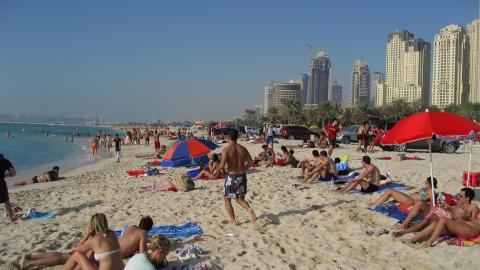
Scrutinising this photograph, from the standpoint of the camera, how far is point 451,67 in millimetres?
88750

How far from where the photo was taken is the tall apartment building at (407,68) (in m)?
101

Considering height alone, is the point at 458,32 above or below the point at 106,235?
above

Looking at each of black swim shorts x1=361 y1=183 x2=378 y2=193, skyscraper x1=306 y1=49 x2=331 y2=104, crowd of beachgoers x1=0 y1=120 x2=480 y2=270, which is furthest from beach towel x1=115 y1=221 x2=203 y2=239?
skyscraper x1=306 y1=49 x2=331 y2=104

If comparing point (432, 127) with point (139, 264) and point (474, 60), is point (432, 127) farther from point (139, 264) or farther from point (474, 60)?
point (474, 60)

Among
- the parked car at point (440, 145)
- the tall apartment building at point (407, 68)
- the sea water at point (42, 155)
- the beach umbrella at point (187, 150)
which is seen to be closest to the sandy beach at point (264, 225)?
the beach umbrella at point (187, 150)

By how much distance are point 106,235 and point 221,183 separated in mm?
6843

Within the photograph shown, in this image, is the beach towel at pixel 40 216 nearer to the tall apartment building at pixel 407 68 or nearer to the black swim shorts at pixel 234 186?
the black swim shorts at pixel 234 186

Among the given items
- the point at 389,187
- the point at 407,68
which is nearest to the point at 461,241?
the point at 389,187

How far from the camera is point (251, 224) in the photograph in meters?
6.54

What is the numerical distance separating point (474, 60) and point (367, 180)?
93.3 meters

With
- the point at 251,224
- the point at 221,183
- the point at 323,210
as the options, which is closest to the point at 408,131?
the point at 323,210

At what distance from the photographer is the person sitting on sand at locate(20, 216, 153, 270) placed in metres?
4.59

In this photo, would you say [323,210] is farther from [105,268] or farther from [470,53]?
[470,53]

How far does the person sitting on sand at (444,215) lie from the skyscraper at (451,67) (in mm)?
92898
